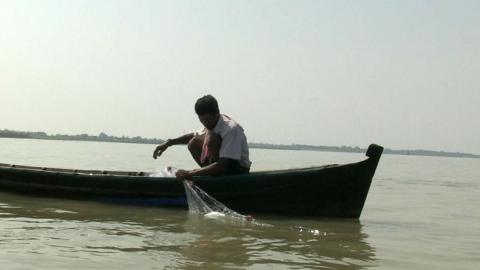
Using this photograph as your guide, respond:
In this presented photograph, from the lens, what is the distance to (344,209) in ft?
25.2

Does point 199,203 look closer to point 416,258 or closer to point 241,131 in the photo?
point 241,131

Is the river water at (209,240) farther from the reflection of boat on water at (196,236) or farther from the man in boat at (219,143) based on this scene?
the man in boat at (219,143)

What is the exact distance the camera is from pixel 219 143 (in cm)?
760

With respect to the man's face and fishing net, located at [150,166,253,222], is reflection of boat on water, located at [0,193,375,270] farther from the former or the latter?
the man's face

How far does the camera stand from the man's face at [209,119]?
7.47 meters

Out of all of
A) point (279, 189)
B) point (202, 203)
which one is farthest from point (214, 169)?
point (279, 189)

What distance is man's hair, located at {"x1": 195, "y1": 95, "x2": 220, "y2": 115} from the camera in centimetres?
743

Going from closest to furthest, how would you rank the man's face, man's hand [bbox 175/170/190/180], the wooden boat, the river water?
the river water, the wooden boat, the man's face, man's hand [bbox 175/170/190/180]

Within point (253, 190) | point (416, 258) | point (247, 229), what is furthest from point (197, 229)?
point (416, 258)

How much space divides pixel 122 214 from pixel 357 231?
121 inches

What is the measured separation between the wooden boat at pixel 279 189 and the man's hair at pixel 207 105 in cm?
89

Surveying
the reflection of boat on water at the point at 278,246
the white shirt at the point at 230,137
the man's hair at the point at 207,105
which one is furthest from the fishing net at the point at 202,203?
the man's hair at the point at 207,105

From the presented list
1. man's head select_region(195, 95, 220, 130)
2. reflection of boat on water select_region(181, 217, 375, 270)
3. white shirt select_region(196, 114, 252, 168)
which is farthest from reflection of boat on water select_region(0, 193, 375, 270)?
man's head select_region(195, 95, 220, 130)

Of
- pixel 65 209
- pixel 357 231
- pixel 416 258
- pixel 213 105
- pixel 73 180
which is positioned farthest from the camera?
pixel 73 180
